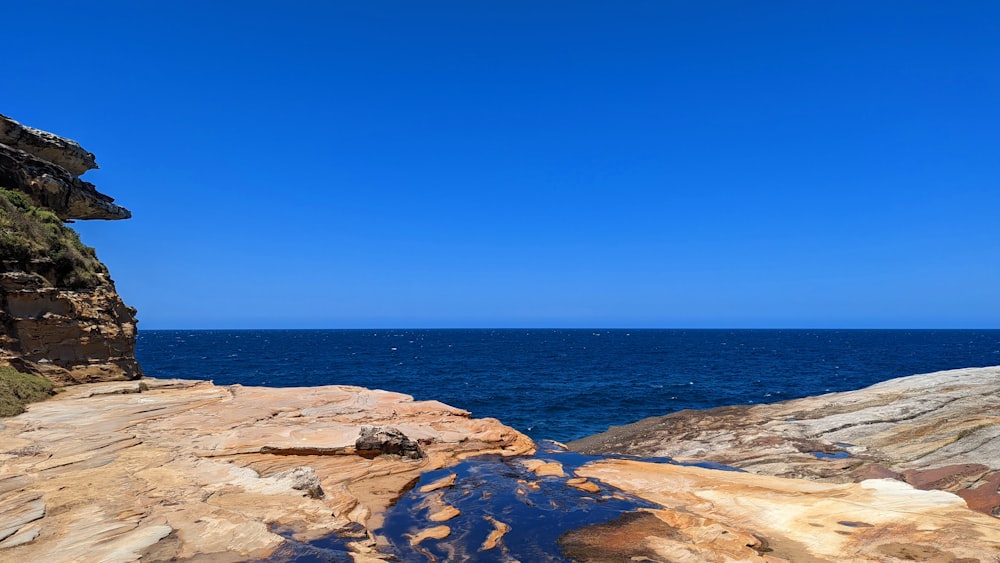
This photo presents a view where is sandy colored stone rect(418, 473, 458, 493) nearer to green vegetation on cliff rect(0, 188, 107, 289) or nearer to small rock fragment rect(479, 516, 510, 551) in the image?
small rock fragment rect(479, 516, 510, 551)

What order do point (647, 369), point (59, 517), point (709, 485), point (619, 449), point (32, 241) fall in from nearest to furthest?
point (59, 517) < point (709, 485) < point (32, 241) < point (619, 449) < point (647, 369)

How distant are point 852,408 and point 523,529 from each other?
23336 mm

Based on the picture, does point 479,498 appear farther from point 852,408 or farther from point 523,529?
point 852,408

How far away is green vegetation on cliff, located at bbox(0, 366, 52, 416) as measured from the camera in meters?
18.7

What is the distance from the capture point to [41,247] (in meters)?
25.4

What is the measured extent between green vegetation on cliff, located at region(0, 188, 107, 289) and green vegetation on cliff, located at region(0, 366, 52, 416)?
5.41 meters

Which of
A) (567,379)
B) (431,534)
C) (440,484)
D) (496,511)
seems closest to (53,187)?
(440,484)

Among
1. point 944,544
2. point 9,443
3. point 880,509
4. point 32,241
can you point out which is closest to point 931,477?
point 880,509

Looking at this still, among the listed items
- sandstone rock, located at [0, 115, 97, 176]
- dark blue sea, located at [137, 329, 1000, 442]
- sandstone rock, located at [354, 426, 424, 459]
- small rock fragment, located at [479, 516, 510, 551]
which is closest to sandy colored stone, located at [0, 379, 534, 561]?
sandstone rock, located at [354, 426, 424, 459]

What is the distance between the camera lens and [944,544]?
11453 millimetres

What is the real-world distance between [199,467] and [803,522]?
1659cm

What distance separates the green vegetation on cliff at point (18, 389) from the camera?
18.7 metres

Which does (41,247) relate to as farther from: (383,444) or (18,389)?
(383,444)

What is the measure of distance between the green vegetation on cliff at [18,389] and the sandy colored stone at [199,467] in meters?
0.66
